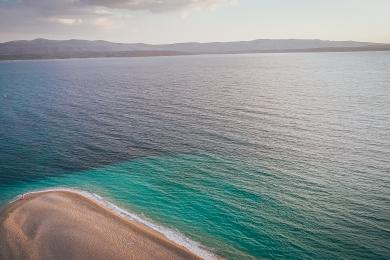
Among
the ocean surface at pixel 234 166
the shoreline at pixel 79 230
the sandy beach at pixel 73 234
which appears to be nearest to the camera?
the sandy beach at pixel 73 234

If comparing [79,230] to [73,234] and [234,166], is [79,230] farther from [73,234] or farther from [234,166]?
[234,166]

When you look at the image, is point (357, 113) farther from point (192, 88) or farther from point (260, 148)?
point (192, 88)

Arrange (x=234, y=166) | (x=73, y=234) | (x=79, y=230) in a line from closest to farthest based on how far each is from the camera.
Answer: (x=73, y=234), (x=79, y=230), (x=234, y=166)

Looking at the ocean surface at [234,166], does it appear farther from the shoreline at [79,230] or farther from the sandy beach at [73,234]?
the sandy beach at [73,234]

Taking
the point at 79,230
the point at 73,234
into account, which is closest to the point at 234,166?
the point at 79,230

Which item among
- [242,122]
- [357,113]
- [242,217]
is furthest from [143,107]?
[242,217]

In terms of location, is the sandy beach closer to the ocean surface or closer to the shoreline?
the shoreline

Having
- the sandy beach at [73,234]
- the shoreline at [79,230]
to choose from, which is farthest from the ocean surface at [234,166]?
the sandy beach at [73,234]
